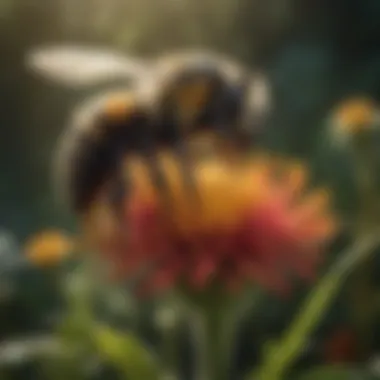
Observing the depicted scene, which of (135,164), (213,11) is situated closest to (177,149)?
(135,164)

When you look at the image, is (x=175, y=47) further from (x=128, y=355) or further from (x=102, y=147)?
(x=128, y=355)

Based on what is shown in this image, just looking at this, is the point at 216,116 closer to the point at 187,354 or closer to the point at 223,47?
the point at 223,47

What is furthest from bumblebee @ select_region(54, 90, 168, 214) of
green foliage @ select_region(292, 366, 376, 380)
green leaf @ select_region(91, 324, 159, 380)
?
green foliage @ select_region(292, 366, 376, 380)

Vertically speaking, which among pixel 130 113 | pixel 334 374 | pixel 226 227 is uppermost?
pixel 130 113

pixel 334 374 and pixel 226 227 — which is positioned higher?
pixel 226 227

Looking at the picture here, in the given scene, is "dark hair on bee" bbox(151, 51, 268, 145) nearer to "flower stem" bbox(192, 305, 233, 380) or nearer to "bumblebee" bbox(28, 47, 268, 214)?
"bumblebee" bbox(28, 47, 268, 214)

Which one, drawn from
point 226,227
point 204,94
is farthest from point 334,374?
point 204,94

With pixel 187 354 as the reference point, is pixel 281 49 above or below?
above
